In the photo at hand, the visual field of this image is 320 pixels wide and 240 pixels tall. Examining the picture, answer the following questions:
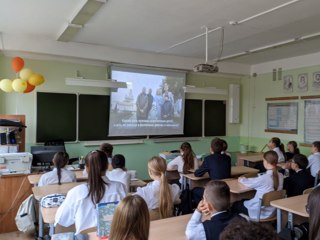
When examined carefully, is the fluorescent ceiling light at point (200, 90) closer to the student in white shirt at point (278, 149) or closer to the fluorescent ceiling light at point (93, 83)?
the fluorescent ceiling light at point (93, 83)

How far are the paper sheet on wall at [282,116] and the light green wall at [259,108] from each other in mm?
125

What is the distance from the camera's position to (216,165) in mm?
3893

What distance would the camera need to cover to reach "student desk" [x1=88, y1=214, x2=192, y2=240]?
190 cm

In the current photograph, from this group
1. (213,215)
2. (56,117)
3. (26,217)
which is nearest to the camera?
(213,215)

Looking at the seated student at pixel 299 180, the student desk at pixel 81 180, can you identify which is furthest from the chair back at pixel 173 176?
the seated student at pixel 299 180

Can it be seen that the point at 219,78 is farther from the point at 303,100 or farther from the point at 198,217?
the point at 198,217

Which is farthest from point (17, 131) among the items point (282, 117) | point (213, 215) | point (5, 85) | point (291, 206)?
point (282, 117)

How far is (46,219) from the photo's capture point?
2246 millimetres

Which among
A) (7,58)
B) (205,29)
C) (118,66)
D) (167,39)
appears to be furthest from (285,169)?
(7,58)

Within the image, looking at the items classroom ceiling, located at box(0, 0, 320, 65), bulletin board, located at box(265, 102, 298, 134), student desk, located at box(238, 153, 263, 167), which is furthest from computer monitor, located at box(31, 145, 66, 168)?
bulletin board, located at box(265, 102, 298, 134)

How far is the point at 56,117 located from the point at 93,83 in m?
0.96

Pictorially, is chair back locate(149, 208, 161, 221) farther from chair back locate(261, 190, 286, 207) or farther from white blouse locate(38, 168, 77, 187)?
white blouse locate(38, 168, 77, 187)

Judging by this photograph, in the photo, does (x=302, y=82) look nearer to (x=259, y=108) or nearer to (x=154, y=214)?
(x=259, y=108)

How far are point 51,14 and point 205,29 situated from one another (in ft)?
7.71
